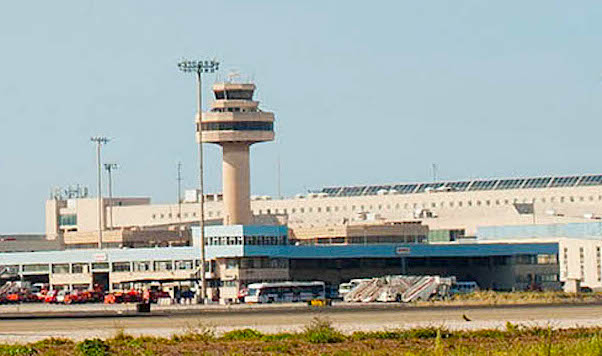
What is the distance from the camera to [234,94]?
15412 centimetres

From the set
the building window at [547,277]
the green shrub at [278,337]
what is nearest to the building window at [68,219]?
the building window at [547,277]

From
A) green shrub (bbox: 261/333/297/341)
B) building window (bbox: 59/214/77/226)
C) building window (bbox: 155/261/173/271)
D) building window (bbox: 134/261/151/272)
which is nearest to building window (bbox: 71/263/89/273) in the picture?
building window (bbox: 134/261/151/272)

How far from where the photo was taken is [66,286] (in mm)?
155000

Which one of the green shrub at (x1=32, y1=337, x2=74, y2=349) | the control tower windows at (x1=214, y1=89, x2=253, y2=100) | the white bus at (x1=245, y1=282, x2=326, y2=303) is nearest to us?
the green shrub at (x1=32, y1=337, x2=74, y2=349)

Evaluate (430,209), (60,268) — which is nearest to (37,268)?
(60,268)

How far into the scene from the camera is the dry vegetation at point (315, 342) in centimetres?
4831

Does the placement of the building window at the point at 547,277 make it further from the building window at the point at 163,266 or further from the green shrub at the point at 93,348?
the green shrub at the point at 93,348

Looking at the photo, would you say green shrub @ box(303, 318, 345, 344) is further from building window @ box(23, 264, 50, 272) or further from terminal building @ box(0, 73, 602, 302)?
building window @ box(23, 264, 50, 272)

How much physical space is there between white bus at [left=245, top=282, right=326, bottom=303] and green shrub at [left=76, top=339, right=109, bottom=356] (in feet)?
243

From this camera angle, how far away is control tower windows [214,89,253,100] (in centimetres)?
15400

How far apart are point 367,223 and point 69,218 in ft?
167

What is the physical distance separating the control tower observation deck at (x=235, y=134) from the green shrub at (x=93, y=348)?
10183 cm

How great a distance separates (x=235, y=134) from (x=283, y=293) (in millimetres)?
28614

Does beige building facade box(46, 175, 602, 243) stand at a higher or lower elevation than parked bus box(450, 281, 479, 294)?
higher
